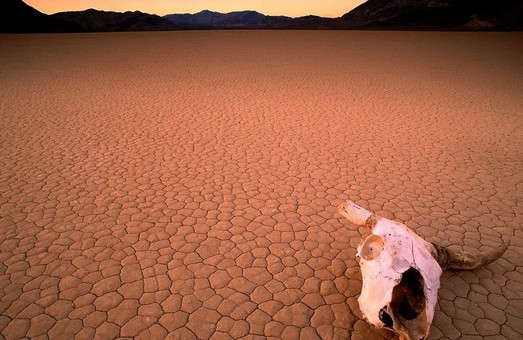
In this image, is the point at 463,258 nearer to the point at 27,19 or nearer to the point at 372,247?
the point at 372,247

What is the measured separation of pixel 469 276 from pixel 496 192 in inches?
71.0

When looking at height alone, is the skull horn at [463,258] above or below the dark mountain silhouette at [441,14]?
above

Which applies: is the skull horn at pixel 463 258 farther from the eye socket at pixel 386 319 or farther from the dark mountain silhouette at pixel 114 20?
the dark mountain silhouette at pixel 114 20

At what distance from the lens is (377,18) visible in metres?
75.4

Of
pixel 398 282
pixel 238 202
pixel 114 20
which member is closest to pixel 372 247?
pixel 398 282

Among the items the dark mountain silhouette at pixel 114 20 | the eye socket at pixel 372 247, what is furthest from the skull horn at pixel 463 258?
the dark mountain silhouette at pixel 114 20

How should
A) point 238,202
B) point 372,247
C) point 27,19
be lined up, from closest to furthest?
1. point 372,247
2. point 238,202
3. point 27,19

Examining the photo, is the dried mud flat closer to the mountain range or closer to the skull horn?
the skull horn

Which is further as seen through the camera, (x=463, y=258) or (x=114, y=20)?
(x=114, y=20)

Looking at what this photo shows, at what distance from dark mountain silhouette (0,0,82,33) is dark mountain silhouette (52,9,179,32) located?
7.88 m

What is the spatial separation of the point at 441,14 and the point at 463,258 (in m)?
67.7

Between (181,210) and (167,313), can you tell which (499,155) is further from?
(167,313)

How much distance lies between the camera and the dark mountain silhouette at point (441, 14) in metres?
39.4

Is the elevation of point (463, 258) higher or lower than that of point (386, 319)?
lower
